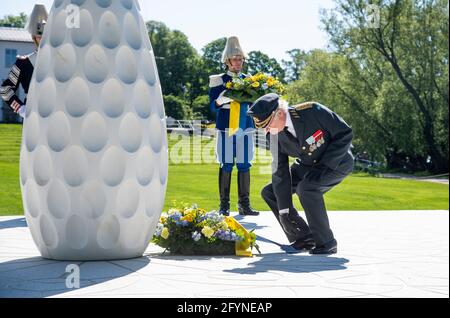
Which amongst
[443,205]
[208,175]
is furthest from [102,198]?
[208,175]

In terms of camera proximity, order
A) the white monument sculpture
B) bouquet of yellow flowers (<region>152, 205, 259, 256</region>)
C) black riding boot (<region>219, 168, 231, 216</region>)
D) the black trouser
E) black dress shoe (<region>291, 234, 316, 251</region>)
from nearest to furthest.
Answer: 1. the white monument sculpture
2. bouquet of yellow flowers (<region>152, 205, 259, 256</region>)
3. the black trouser
4. black dress shoe (<region>291, 234, 316, 251</region>)
5. black riding boot (<region>219, 168, 231, 216</region>)

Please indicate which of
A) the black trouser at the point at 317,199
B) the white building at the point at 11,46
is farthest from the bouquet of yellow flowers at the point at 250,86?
the white building at the point at 11,46

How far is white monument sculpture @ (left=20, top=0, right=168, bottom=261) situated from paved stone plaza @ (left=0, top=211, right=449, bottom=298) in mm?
312

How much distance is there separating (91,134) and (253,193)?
32.9ft

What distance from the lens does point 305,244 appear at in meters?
7.28

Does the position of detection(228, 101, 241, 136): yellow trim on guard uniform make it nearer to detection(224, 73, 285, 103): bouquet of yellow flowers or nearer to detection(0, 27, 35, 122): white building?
detection(224, 73, 285, 103): bouquet of yellow flowers

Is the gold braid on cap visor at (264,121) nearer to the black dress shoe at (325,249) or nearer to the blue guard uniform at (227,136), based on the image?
the black dress shoe at (325,249)

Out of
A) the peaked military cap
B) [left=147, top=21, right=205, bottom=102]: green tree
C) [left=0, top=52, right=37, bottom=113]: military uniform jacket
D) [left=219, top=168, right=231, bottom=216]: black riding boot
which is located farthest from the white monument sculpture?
[left=147, top=21, right=205, bottom=102]: green tree

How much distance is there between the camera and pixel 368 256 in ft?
22.7

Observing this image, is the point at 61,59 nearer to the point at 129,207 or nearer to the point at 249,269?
the point at 129,207

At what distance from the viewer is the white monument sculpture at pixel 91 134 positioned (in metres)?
5.93

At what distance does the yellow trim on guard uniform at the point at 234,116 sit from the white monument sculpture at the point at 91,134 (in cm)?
457

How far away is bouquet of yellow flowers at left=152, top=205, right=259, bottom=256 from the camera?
6.91 meters

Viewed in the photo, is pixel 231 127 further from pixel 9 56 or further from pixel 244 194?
pixel 9 56
